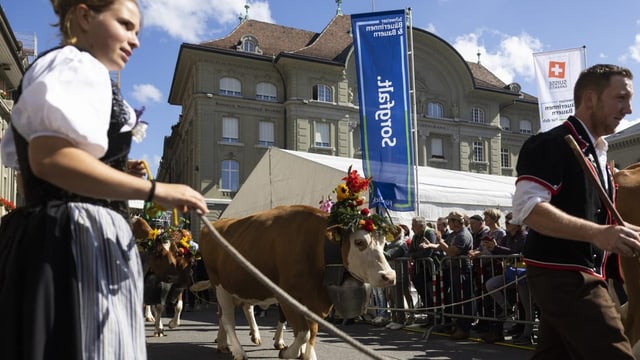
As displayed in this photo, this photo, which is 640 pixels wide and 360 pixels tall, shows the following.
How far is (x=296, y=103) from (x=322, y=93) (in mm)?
2294

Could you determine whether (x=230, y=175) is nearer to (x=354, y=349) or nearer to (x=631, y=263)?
(x=354, y=349)

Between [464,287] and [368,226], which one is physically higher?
[368,226]

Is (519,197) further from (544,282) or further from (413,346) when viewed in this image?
(413,346)

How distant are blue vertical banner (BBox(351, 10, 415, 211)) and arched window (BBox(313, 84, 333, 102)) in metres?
27.1

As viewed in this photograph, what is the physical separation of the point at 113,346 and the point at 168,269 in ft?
26.2

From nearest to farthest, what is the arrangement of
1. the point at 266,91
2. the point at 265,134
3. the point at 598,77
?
the point at 598,77
the point at 265,134
the point at 266,91

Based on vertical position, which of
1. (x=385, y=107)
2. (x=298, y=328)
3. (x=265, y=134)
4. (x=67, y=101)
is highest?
(x=265, y=134)

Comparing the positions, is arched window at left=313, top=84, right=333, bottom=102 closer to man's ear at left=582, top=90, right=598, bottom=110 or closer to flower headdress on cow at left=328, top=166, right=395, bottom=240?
flower headdress on cow at left=328, top=166, right=395, bottom=240

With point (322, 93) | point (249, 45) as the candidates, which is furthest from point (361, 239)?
point (249, 45)

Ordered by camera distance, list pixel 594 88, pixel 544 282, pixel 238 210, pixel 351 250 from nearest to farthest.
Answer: pixel 544 282
pixel 594 88
pixel 351 250
pixel 238 210

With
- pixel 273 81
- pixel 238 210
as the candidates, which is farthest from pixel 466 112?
pixel 238 210

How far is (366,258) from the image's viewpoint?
219 inches

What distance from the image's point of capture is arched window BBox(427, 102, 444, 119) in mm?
44438

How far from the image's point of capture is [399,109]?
12391 mm
